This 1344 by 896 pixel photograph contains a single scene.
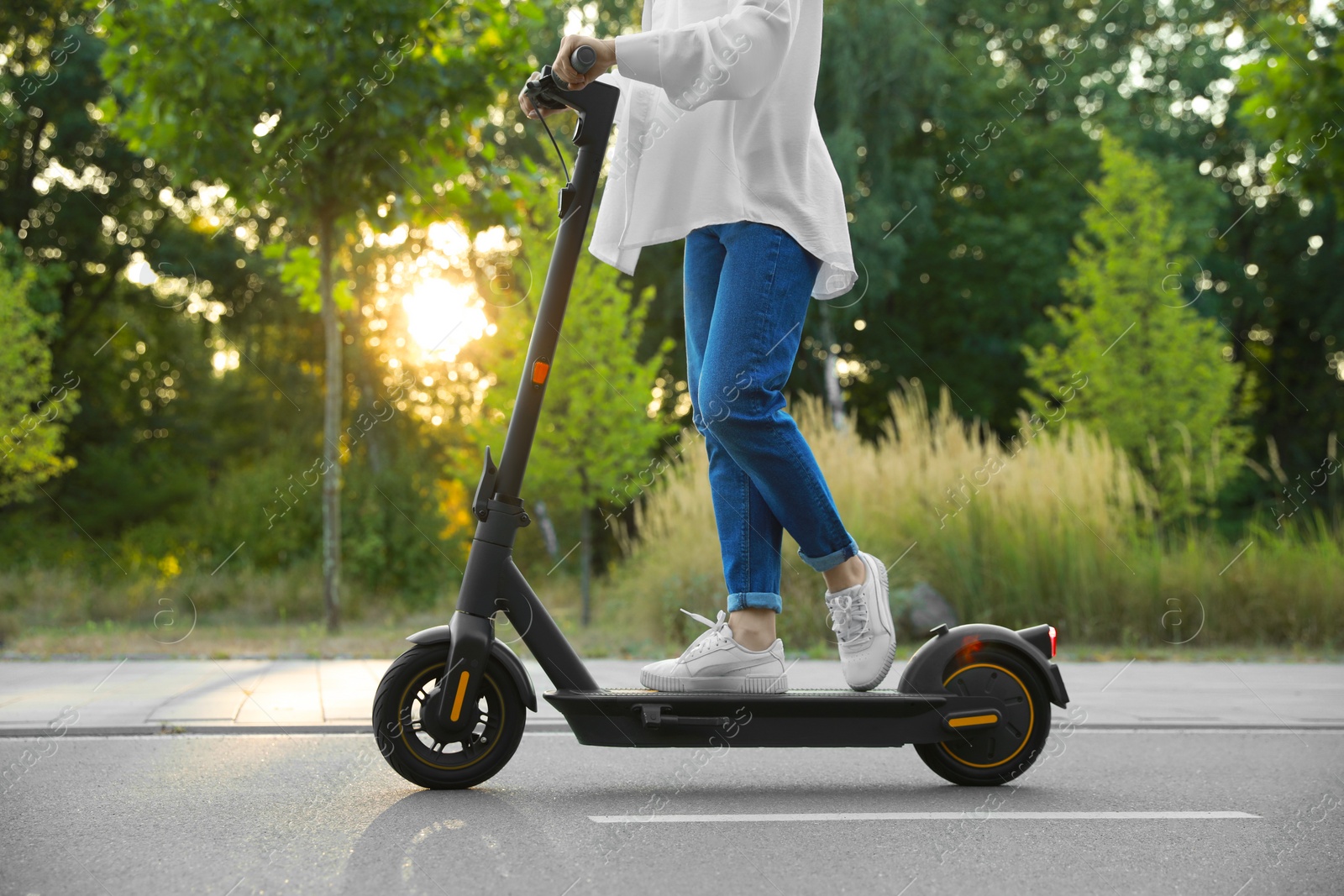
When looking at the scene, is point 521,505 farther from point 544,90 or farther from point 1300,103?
point 1300,103

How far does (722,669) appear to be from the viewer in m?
2.95

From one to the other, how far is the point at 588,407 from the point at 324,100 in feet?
11.9

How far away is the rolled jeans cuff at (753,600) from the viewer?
3.00 meters

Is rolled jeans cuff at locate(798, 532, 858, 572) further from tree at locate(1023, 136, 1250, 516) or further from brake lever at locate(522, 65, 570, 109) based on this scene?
tree at locate(1023, 136, 1250, 516)

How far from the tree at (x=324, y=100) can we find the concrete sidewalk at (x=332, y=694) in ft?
9.17

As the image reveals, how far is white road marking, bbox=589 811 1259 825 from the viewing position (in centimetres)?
274

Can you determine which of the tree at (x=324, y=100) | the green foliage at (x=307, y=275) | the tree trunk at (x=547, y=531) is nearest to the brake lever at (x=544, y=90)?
the tree at (x=324, y=100)

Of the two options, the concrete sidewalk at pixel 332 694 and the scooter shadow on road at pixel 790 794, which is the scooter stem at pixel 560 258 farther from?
the concrete sidewalk at pixel 332 694

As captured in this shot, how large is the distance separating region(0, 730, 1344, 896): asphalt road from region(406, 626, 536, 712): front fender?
26 centimetres

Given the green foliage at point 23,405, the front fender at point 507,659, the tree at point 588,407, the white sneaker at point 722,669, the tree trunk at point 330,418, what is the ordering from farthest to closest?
the green foliage at point 23,405 → the tree at point 588,407 → the tree trunk at point 330,418 → the white sneaker at point 722,669 → the front fender at point 507,659

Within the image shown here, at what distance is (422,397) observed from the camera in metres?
23.4

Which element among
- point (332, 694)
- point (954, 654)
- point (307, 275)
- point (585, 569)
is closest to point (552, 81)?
point (954, 654)

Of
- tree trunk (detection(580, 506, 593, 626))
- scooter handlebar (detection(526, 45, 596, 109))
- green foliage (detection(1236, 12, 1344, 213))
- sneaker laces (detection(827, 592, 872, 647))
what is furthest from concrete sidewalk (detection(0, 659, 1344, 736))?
tree trunk (detection(580, 506, 593, 626))

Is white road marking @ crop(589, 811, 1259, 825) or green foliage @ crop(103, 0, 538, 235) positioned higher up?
green foliage @ crop(103, 0, 538, 235)
